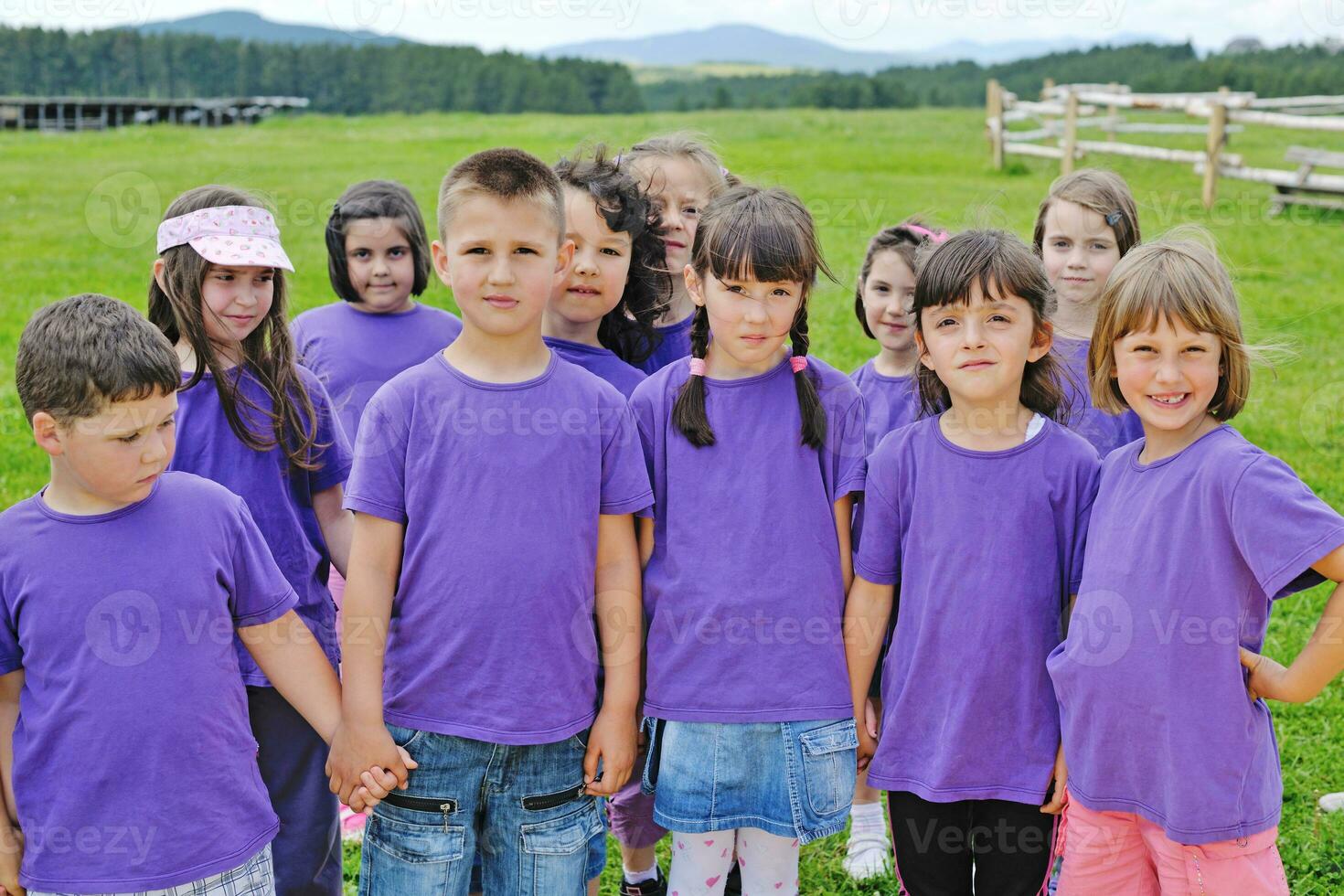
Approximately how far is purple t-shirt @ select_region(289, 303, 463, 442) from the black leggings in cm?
215

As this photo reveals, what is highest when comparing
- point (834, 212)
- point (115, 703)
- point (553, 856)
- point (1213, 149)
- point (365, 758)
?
point (1213, 149)

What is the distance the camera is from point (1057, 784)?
101 inches

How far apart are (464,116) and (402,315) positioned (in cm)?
3629

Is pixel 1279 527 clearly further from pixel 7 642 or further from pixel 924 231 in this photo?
pixel 7 642

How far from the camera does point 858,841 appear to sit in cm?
A: 360

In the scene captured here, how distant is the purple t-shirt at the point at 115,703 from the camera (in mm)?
2188

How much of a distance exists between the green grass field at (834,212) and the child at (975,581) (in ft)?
1.27

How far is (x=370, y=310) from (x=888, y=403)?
190 centimetres

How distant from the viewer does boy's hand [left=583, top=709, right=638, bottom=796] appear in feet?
8.34

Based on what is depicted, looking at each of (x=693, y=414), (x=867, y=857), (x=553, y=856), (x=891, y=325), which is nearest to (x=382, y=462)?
(x=693, y=414)

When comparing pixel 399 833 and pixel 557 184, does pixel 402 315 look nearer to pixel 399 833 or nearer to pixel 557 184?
pixel 557 184

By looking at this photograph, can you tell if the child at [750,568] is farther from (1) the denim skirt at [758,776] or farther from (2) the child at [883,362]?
(2) the child at [883,362]

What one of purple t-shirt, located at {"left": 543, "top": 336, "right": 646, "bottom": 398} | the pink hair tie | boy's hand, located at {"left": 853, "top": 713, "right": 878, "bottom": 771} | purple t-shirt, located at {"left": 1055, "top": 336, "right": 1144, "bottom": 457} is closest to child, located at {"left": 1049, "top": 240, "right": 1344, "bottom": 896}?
boy's hand, located at {"left": 853, "top": 713, "right": 878, "bottom": 771}

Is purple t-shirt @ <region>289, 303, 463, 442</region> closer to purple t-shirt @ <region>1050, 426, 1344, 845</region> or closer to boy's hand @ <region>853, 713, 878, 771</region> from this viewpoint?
boy's hand @ <region>853, 713, 878, 771</region>
